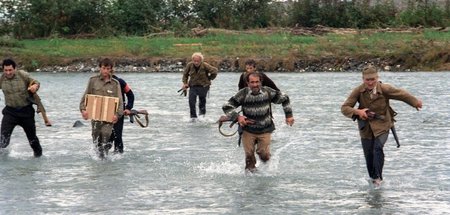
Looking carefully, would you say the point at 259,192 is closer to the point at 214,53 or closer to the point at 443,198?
the point at 443,198

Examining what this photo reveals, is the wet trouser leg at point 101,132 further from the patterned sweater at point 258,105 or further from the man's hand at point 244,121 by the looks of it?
the man's hand at point 244,121

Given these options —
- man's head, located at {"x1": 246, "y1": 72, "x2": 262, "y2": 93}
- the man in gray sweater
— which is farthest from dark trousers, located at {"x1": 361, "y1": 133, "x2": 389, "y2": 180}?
man's head, located at {"x1": 246, "y1": 72, "x2": 262, "y2": 93}

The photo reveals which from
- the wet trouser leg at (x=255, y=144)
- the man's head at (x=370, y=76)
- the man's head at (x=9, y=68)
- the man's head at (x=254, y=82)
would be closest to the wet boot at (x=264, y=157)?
the wet trouser leg at (x=255, y=144)

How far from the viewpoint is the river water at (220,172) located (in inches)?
510

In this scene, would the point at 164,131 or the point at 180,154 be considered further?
the point at 164,131

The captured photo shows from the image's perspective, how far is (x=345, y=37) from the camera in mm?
52531

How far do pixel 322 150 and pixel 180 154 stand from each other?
2.52 metres

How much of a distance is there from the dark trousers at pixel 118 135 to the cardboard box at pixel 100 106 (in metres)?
0.54

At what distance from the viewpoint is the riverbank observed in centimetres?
4722

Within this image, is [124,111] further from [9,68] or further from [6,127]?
[6,127]

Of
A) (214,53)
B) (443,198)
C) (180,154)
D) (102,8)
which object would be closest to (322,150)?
(180,154)

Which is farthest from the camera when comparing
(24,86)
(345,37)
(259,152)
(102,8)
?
(102,8)

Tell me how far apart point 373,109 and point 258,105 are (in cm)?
170

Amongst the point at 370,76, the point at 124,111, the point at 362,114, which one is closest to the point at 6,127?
the point at 124,111
